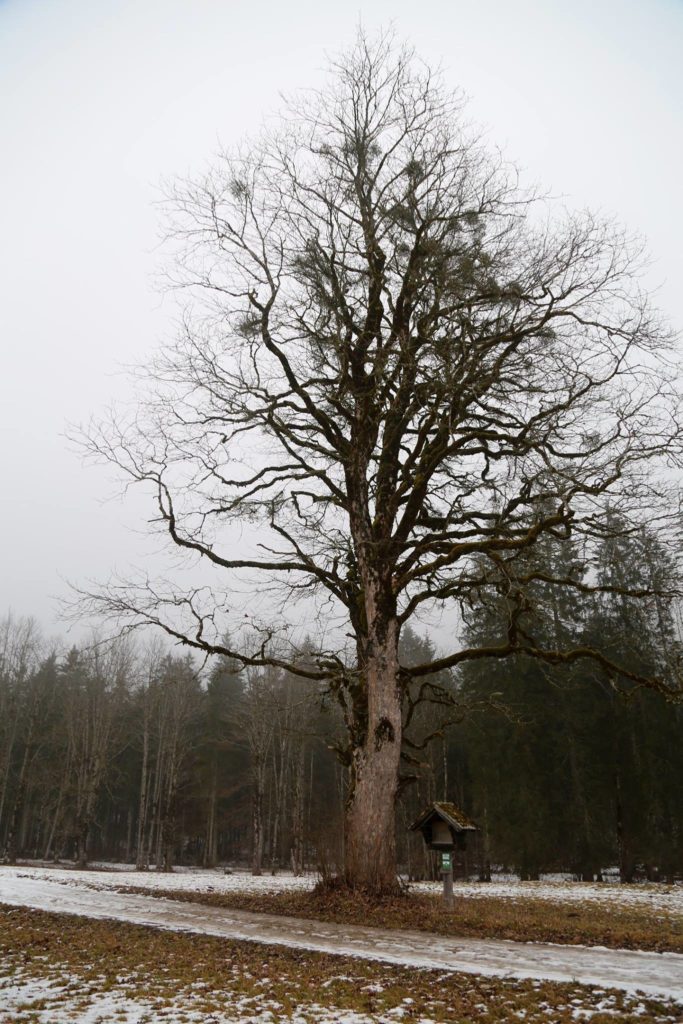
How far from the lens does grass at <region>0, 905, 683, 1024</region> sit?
17.3ft

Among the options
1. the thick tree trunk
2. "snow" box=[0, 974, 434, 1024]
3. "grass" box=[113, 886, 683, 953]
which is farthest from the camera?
the thick tree trunk

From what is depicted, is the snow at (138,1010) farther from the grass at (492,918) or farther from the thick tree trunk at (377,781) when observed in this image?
the thick tree trunk at (377,781)

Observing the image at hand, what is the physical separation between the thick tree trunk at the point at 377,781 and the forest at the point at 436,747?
2.87 ft

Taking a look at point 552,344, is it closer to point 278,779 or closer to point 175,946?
point 175,946

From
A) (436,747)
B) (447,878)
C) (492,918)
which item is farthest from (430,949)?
(436,747)

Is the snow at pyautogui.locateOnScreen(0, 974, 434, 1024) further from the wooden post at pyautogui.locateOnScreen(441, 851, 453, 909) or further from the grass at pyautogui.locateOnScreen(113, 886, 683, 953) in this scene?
the wooden post at pyautogui.locateOnScreen(441, 851, 453, 909)

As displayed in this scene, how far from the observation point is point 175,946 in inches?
322

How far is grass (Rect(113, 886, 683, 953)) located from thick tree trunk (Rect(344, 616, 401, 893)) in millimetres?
418

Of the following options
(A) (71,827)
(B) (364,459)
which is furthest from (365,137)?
(A) (71,827)

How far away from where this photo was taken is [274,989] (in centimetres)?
608

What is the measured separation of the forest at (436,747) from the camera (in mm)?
20250

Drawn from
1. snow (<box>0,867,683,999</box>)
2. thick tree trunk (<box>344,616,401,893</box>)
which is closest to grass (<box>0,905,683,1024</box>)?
snow (<box>0,867,683,999</box>)

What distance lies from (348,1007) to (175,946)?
3.57m

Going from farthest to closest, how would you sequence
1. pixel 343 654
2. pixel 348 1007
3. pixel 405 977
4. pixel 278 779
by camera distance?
pixel 278 779
pixel 343 654
pixel 405 977
pixel 348 1007
